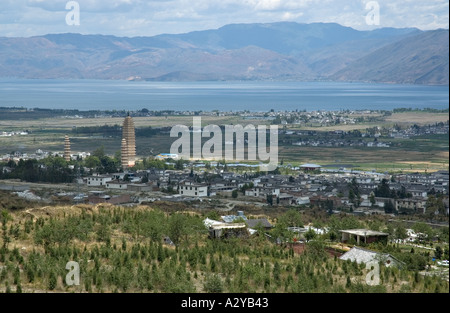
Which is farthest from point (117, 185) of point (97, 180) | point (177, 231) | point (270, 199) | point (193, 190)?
point (177, 231)

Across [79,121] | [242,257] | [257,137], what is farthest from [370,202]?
[79,121]

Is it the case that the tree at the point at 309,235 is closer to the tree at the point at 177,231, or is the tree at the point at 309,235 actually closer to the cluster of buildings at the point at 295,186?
the tree at the point at 177,231

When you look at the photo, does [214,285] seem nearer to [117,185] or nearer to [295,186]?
[295,186]

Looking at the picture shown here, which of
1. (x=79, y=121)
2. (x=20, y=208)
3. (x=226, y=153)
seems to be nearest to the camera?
(x=20, y=208)

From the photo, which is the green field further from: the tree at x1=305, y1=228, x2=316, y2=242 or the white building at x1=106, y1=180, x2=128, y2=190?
the tree at x1=305, y1=228, x2=316, y2=242

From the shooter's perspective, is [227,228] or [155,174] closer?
[227,228]

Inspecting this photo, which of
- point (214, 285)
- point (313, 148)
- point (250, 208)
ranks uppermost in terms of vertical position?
point (214, 285)

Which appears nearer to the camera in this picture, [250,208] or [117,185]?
[250,208]

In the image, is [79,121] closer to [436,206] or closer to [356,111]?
[356,111]
